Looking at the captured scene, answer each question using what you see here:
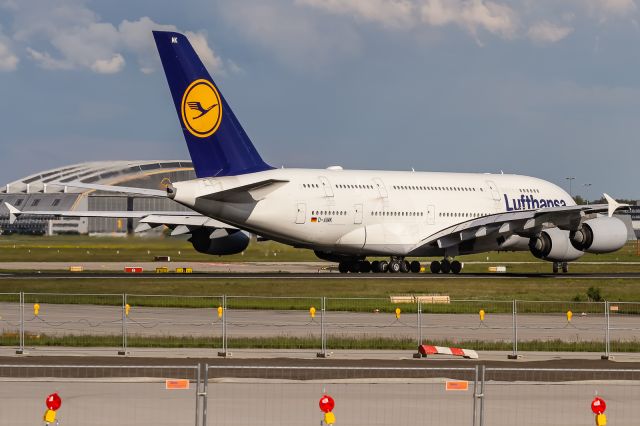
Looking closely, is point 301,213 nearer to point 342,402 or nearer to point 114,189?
point 114,189

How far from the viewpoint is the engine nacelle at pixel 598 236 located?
58.1 m

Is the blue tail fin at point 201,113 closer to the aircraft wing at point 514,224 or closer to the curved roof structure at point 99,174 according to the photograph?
the aircraft wing at point 514,224

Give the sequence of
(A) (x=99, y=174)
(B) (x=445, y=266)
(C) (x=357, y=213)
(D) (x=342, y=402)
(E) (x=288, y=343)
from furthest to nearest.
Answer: (A) (x=99, y=174), (B) (x=445, y=266), (C) (x=357, y=213), (E) (x=288, y=343), (D) (x=342, y=402)

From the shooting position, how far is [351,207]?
2239 inches

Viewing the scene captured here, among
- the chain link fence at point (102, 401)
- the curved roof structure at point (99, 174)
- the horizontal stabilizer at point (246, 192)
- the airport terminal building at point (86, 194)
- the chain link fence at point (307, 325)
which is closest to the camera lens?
the chain link fence at point (102, 401)

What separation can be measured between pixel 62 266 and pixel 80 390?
54.1m

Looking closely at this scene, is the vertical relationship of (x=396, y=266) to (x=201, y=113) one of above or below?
below

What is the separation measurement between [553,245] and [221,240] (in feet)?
59.3

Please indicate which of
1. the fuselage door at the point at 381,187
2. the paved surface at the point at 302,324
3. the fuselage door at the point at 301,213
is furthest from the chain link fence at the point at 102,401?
the fuselage door at the point at 381,187

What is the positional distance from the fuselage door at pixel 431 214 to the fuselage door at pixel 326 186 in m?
6.76

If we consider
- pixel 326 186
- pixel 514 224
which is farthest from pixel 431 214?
pixel 326 186

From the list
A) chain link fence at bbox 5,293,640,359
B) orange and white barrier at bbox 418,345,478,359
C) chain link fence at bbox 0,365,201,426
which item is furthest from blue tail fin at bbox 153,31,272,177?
chain link fence at bbox 0,365,201,426

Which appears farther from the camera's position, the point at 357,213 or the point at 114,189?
the point at 357,213

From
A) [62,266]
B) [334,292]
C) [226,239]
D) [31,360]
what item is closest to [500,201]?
[226,239]
